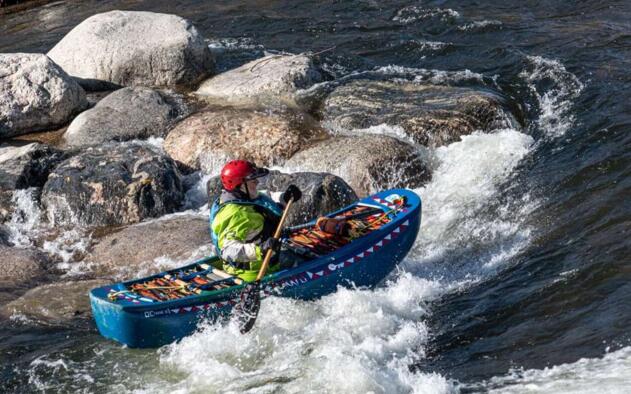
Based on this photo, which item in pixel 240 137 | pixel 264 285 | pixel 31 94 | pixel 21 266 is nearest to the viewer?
pixel 264 285

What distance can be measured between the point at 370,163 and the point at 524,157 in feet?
5.67

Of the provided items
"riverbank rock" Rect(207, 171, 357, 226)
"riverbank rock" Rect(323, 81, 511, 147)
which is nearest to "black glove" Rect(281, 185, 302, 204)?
"riverbank rock" Rect(207, 171, 357, 226)

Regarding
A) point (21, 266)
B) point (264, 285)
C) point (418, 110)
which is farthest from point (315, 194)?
point (21, 266)

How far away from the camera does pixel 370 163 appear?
10.2 m

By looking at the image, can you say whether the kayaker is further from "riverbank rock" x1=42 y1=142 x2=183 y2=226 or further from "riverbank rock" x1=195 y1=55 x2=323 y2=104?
"riverbank rock" x1=195 y1=55 x2=323 y2=104

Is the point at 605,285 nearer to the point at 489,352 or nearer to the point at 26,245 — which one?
the point at 489,352

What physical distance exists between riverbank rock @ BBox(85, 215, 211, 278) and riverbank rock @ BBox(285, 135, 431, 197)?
61.5 inches

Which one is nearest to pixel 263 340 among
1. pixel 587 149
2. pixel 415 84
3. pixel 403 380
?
pixel 403 380

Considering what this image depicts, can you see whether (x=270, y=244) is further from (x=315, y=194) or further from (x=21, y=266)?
(x=21, y=266)

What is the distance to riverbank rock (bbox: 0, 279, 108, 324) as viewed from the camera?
27.1 ft

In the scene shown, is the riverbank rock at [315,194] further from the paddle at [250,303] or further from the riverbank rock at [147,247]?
the paddle at [250,303]

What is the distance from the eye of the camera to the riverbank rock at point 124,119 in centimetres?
1150

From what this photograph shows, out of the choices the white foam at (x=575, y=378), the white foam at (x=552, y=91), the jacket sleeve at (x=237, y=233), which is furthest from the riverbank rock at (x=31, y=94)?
the white foam at (x=575, y=378)

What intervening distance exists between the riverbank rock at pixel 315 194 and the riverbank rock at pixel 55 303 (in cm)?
202
